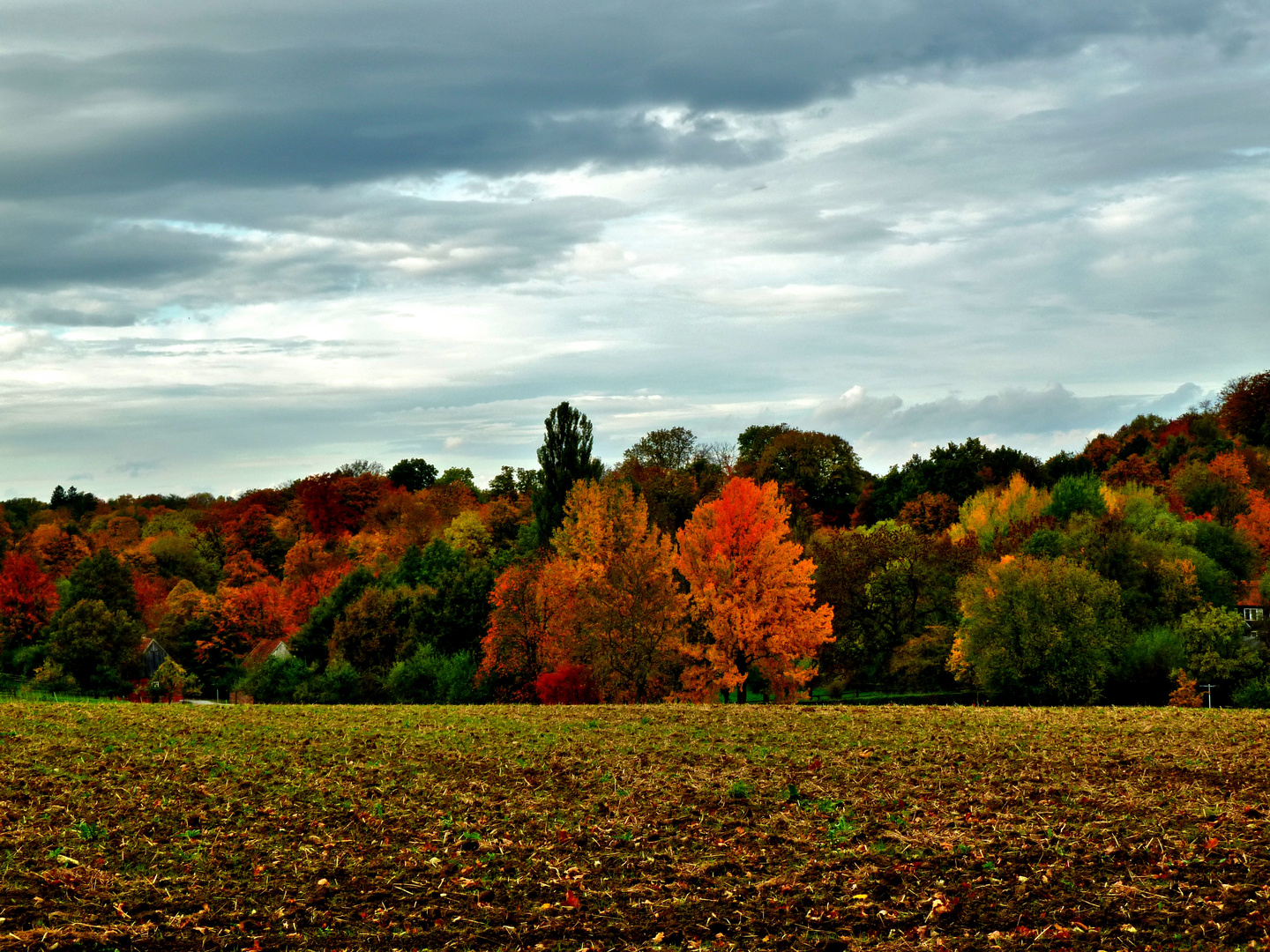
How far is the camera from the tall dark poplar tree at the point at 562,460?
183 feet

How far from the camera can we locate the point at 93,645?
196 ft

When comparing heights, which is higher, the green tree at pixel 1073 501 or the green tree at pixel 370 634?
the green tree at pixel 1073 501

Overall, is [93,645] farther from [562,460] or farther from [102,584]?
[562,460]

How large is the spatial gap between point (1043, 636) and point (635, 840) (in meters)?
35.7

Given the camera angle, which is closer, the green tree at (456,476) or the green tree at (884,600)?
the green tree at (884,600)

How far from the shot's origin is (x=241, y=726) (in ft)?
78.0

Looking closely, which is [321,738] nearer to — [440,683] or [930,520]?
[440,683]

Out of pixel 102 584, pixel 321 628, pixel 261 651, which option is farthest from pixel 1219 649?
pixel 102 584

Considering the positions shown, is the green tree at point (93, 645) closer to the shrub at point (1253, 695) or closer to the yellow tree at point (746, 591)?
the yellow tree at point (746, 591)

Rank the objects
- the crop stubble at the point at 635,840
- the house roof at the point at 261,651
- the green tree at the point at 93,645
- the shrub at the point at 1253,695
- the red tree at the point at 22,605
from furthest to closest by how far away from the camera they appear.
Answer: the red tree at the point at 22,605 → the house roof at the point at 261,651 → the green tree at the point at 93,645 → the shrub at the point at 1253,695 → the crop stubble at the point at 635,840

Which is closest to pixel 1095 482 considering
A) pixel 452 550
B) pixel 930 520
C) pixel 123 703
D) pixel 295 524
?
pixel 930 520

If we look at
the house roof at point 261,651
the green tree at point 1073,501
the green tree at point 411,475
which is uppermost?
the green tree at point 411,475

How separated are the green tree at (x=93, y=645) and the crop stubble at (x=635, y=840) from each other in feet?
137

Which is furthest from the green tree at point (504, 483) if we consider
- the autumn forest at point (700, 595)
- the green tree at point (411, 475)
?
the green tree at point (411, 475)
